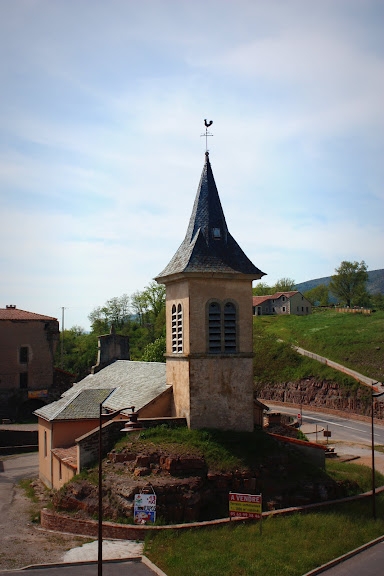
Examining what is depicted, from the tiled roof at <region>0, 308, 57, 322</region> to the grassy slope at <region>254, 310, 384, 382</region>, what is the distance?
1013 inches

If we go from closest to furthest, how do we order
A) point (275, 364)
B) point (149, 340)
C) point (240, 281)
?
point (240, 281)
point (275, 364)
point (149, 340)

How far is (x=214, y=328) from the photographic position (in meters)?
24.0

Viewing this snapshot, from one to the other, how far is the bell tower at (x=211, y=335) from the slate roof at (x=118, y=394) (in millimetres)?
1587

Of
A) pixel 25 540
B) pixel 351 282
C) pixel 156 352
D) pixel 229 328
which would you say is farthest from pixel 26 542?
pixel 351 282

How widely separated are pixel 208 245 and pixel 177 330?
4026mm

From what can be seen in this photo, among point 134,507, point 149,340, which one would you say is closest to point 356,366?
point 149,340

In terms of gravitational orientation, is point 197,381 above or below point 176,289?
below

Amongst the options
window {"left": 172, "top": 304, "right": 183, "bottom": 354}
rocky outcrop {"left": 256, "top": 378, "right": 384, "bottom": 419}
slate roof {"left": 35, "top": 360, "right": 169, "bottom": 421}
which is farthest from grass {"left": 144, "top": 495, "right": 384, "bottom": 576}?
rocky outcrop {"left": 256, "top": 378, "right": 384, "bottom": 419}

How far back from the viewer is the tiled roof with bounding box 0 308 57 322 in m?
53.6

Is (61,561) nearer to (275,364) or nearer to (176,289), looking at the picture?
(176,289)

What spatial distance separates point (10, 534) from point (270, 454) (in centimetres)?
1019

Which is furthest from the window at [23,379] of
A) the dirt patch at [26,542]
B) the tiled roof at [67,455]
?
the dirt patch at [26,542]

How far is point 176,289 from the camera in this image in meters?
25.1

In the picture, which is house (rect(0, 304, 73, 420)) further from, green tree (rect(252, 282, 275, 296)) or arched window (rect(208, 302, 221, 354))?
green tree (rect(252, 282, 275, 296))
